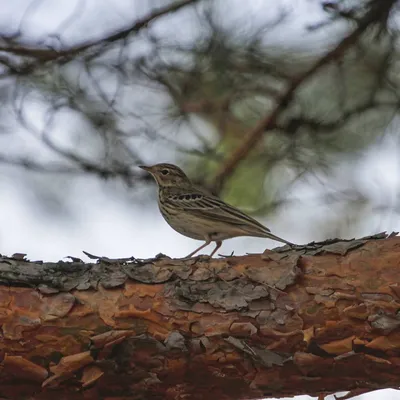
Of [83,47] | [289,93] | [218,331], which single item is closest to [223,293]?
[218,331]

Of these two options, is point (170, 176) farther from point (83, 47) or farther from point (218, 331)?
point (218, 331)

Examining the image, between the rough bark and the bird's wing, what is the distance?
71.0 inches

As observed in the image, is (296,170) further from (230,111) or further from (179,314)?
(179,314)

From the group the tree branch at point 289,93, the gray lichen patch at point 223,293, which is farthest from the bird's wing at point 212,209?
the gray lichen patch at point 223,293

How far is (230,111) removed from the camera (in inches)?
218

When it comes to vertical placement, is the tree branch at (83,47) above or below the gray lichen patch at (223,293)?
above

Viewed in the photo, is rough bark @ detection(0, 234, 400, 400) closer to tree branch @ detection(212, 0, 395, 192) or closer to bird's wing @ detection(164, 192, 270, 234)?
bird's wing @ detection(164, 192, 270, 234)

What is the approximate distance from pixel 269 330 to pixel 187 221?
267 centimetres

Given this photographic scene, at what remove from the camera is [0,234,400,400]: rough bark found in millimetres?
3107

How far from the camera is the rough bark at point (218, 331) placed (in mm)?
3107

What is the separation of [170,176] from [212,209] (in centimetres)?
50

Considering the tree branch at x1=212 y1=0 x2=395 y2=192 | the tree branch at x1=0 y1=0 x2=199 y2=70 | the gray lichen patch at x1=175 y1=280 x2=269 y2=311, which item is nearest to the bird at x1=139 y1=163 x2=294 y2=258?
the tree branch at x1=212 y1=0 x2=395 y2=192

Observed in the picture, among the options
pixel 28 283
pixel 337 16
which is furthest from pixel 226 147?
pixel 28 283

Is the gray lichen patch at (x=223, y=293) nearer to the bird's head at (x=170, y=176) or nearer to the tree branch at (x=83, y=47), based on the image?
→ the tree branch at (x=83, y=47)
